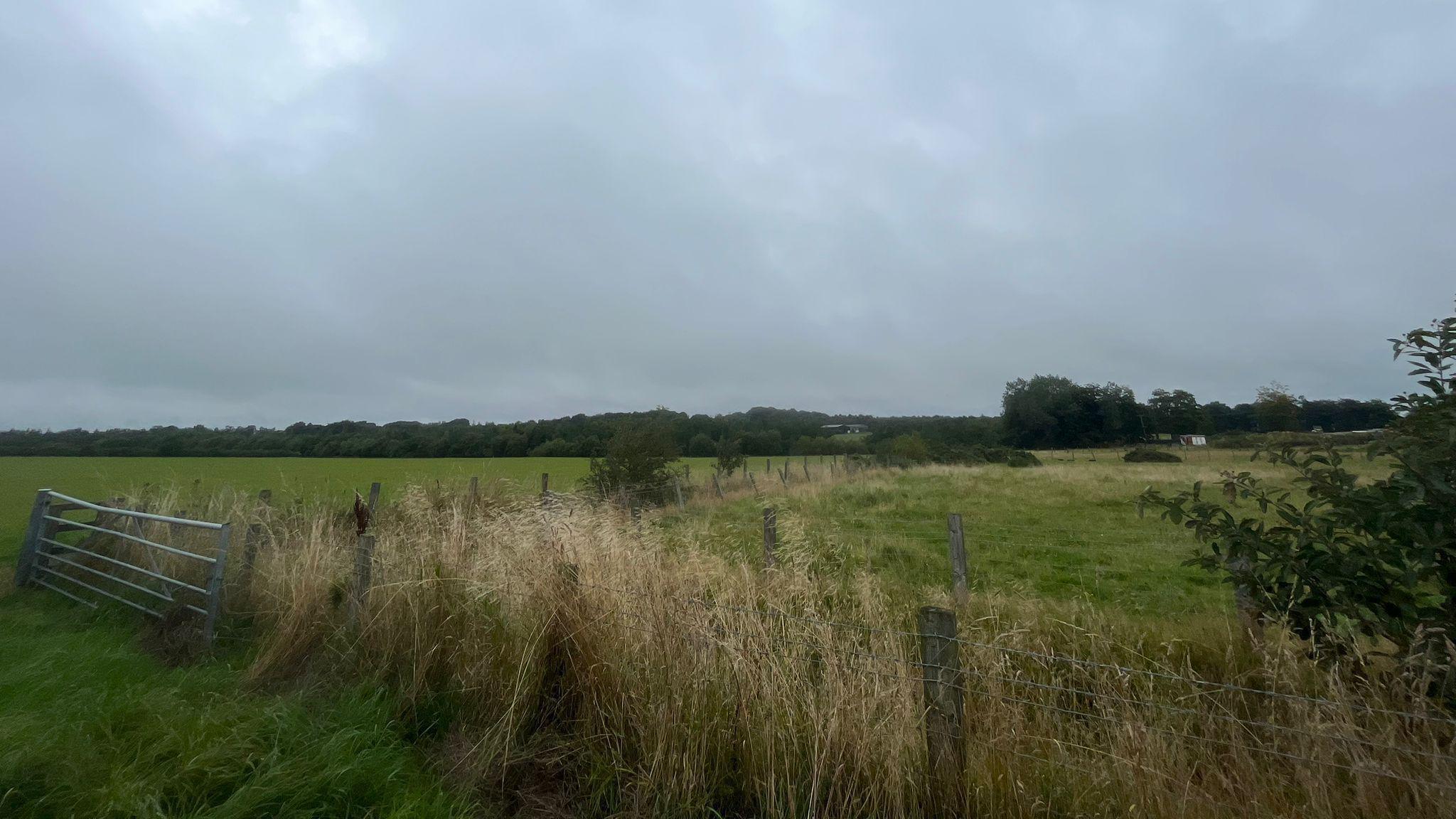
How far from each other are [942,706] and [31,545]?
10653mm

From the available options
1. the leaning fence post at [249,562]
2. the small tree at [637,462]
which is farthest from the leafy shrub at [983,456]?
the leaning fence post at [249,562]

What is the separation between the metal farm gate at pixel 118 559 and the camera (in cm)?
664

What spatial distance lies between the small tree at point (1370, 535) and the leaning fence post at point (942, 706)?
1480mm

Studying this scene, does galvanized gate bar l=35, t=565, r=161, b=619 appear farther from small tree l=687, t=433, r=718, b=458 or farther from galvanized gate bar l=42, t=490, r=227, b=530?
small tree l=687, t=433, r=718, b=458

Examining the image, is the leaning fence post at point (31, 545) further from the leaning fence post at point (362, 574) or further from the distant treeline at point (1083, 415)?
the distant treeline at point (1083, 415)

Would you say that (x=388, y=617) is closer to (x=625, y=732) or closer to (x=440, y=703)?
(x=440, y=703)

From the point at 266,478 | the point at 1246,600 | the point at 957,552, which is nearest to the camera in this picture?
the point at 1246,600

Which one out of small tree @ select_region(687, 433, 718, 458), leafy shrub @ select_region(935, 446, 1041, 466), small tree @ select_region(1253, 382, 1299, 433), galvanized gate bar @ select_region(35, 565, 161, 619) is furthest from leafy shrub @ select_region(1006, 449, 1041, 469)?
galvanized gate bar @ select_region(35, 565, 161, 619)

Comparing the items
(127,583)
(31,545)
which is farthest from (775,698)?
(31,545)

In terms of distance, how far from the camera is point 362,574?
5.13m

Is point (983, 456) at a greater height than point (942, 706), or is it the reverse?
point (983, 456)

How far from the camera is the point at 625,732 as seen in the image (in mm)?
3715

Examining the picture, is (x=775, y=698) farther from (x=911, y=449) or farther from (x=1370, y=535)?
(x=911, y=449)

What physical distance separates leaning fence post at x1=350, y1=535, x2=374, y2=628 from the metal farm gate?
7.32 ft
